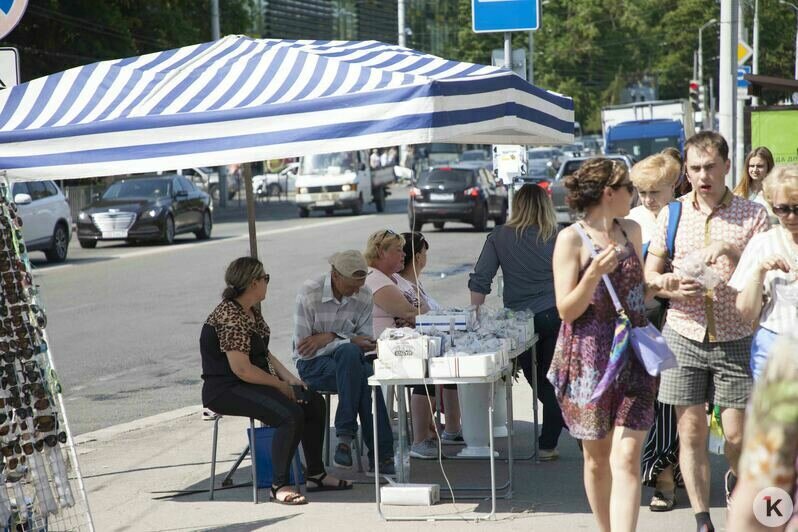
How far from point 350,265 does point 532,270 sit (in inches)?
45.1

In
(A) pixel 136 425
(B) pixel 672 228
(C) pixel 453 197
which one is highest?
(B) pixel 672 228

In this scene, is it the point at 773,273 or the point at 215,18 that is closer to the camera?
the point at 773,273

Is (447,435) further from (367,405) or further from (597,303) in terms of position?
(597,303)

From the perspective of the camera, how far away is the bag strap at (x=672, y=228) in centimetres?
552

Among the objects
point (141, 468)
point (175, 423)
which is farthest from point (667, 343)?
point (175, 423)

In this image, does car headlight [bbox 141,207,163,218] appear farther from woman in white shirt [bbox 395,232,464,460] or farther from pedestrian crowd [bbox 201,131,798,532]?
pedestrian crowd [bbox 201,131,798,532]

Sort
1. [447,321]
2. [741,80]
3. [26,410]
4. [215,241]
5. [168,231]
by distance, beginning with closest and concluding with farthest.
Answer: [26,410] < [447,321] < [741,80] < [168,231] < [215,241]

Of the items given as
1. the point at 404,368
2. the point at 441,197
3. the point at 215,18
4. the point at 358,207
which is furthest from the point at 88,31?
the point at 404,368

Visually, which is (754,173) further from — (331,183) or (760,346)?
(331,183)

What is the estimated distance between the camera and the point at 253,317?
6918 millimetres

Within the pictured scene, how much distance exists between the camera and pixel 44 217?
72.8ft

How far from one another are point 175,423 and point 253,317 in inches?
100

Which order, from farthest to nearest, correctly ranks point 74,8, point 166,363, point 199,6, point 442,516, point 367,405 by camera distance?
point 199,6, point 74,8, point 166,363, point 367,405, point 442,516

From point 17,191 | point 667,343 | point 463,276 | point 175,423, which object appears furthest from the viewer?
point 17,191
